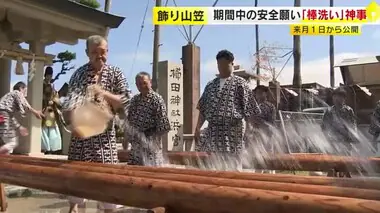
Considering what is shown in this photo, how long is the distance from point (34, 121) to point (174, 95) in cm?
307

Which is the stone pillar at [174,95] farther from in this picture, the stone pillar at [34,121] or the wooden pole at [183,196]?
the wooden pole at [183,196]

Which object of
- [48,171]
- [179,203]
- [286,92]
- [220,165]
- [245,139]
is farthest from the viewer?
[286,92]

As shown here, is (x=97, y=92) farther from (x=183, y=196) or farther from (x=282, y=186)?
(x=282, y=186)

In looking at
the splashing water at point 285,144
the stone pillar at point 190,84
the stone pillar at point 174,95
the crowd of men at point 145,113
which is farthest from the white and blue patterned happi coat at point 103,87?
the stone pillar at point 190,84

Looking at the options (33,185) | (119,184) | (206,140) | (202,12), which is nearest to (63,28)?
(202,12)

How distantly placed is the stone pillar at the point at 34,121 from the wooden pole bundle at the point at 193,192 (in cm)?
627

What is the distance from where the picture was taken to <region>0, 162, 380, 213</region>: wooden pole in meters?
1.71

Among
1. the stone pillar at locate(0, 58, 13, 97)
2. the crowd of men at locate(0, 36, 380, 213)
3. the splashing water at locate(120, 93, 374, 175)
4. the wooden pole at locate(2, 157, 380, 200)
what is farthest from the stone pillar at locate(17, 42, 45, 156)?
the wooden pole at locate(2, 157, 380, 200)

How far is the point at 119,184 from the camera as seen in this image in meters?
2.51

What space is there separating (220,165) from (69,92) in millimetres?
1929

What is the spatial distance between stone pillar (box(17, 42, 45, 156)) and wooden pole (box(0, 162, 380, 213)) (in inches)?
249

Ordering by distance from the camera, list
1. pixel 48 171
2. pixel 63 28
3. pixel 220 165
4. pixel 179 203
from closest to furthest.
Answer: pixel 179 203 < pixel 48 171 < pixel 220 165 < pixel 63 28

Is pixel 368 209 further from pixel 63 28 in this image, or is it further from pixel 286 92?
pixel 286 92

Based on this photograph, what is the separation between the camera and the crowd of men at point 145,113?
3.51 m
